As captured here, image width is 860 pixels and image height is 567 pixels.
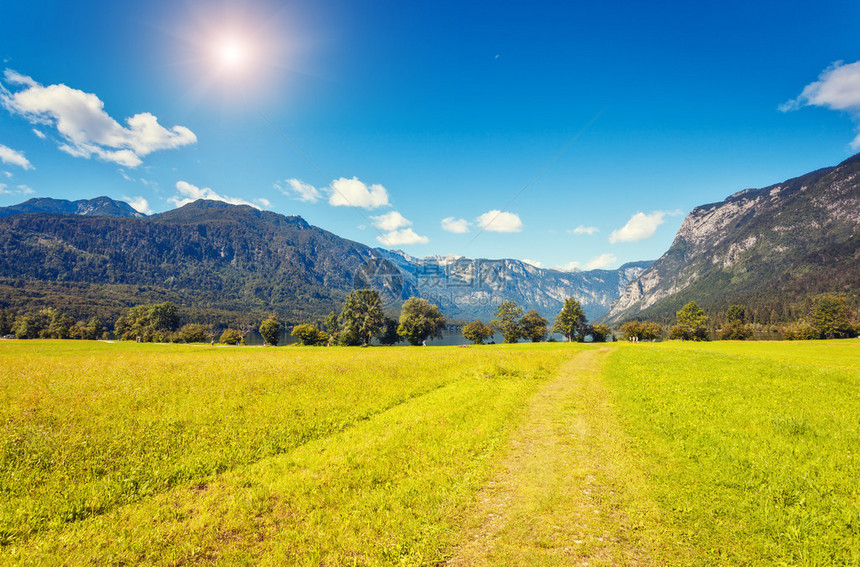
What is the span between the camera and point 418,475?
31.7 feet

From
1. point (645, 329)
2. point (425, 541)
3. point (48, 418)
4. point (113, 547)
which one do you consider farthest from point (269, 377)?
point (645, 329)

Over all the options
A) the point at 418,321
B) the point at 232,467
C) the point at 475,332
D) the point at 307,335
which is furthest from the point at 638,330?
the point at 232,467

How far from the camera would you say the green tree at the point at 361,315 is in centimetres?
8700

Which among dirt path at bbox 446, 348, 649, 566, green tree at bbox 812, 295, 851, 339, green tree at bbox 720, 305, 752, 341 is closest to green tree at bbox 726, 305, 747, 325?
green tree at bbox 720, 305, 752, 341

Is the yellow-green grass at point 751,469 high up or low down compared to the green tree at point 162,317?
down

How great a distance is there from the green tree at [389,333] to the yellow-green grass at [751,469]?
77.4 m

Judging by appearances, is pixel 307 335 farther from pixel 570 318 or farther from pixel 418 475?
pixel 418 475

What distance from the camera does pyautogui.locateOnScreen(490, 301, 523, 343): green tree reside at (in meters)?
105

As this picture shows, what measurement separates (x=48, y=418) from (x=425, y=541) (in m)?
14.8

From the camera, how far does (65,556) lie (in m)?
6.27

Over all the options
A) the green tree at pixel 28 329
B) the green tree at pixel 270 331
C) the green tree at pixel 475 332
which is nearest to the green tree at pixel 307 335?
the green tree at pixel 270 331

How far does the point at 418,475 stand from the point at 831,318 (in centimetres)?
16430

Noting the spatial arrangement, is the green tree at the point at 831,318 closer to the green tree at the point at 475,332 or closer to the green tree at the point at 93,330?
the green tree at the point at 475,332

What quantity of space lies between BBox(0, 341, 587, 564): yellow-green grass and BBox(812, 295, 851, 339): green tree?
15501 cm
